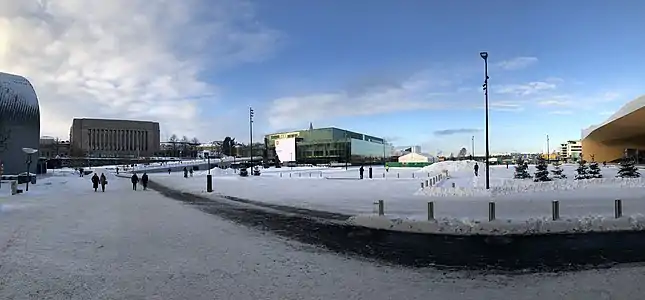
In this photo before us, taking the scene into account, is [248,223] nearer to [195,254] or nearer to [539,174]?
[195,254]

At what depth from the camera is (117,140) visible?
176 metres

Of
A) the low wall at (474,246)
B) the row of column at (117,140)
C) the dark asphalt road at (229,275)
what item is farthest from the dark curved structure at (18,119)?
the row of column at (117,140)

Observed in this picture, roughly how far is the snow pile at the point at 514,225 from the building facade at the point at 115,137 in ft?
521

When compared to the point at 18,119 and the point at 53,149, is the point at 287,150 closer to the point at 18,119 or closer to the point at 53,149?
the point at 53,149

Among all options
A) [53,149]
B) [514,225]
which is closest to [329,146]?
[53,149]

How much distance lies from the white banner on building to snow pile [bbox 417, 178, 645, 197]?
121331 millimetres

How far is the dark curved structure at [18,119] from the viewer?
6962 cm

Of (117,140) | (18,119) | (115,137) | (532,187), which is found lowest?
(532,187)

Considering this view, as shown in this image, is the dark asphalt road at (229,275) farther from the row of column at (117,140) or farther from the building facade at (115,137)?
the row of column at (117,140)

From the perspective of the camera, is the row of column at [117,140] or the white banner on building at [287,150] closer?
the white banner on building at [287,150]

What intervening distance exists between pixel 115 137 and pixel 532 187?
169m

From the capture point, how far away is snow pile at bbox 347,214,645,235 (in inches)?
539

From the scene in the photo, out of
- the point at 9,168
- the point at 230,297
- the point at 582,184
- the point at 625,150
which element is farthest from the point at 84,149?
the point at 230,297

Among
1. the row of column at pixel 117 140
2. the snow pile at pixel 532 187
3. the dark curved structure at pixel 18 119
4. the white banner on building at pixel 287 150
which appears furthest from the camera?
the row of column at pixel 117 140
